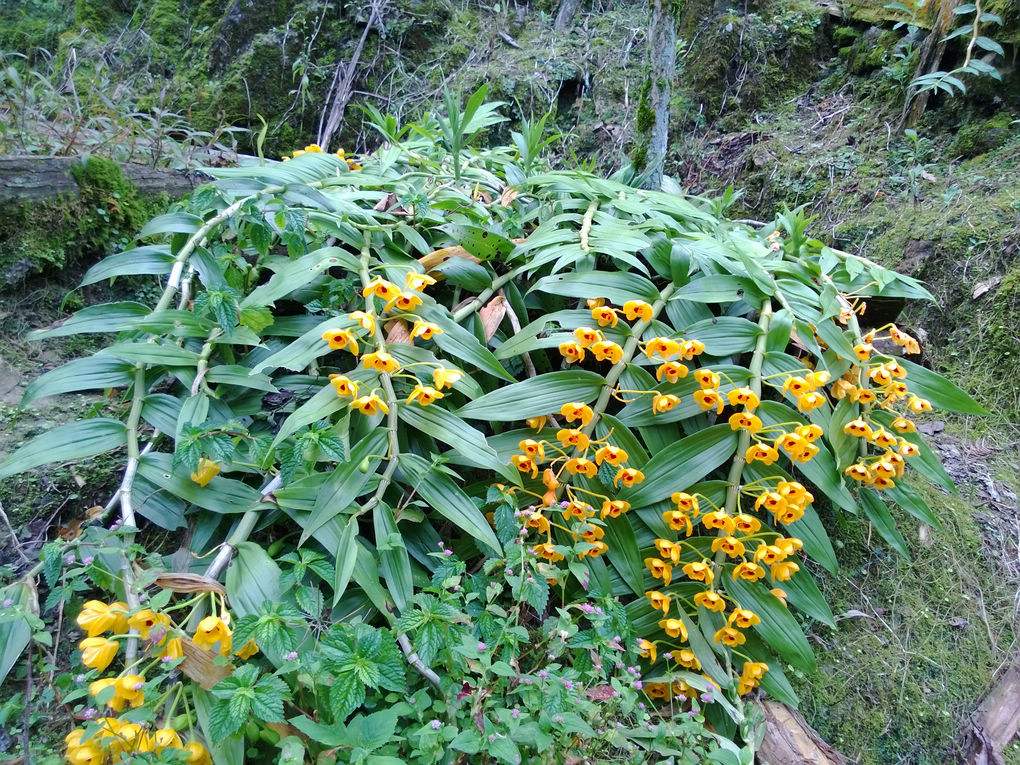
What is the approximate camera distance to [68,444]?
1.86 metres

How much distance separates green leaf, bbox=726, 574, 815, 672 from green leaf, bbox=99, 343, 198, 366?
1776mm

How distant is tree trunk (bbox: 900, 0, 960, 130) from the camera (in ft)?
13.2

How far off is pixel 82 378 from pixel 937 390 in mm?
2825

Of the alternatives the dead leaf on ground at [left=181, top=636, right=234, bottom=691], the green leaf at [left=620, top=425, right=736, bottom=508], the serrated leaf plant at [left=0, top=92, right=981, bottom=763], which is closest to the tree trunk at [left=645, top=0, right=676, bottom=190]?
the serrated leaf plant at [left=0, top=92, right=981, bottom=763]

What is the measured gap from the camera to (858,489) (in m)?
2.26

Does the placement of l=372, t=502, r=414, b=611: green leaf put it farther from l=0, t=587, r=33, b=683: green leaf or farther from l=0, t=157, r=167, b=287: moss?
l=0, t=157, r=167, b=287: moss

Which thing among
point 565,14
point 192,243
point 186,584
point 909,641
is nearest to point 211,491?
point 186,584

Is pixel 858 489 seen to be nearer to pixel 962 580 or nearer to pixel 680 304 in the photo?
pixel 962 580

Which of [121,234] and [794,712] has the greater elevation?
[121,234]

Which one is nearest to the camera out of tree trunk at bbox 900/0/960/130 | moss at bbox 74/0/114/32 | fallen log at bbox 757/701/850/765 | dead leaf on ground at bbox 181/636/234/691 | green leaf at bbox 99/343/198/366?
dead leaf on ground at bbox 181/636/234/691

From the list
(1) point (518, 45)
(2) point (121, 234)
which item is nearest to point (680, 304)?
(2) point (121, 234)

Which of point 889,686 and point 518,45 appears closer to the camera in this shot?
point 889,686

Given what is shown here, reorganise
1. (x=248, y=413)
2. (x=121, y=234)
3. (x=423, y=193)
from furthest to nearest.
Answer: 1. (x=121, y=234)
2. (x=423, y=193)
3. (x=248, y=413)

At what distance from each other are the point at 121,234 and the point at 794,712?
325 centimetres
